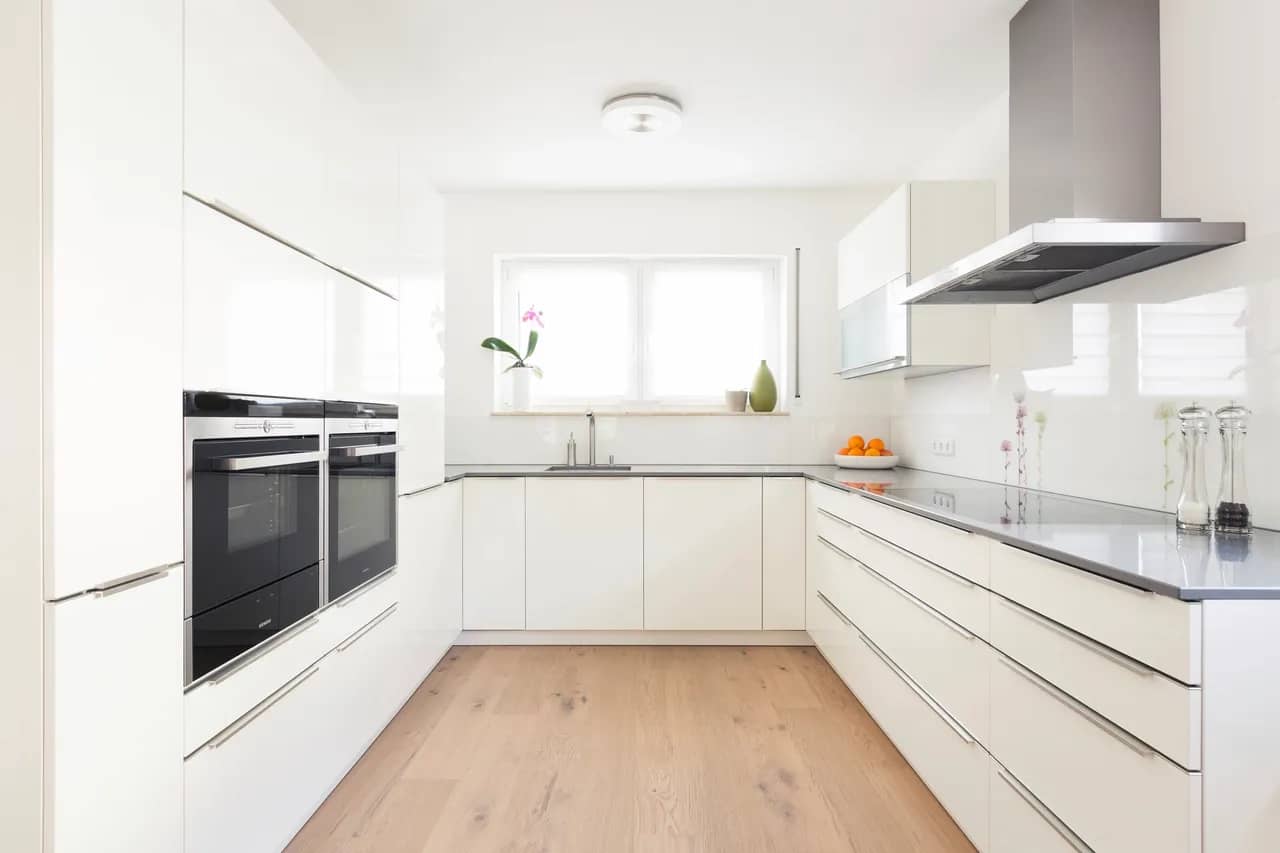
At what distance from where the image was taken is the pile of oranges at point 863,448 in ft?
12.6

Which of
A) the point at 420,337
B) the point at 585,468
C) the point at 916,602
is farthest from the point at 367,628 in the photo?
the point at 916,602

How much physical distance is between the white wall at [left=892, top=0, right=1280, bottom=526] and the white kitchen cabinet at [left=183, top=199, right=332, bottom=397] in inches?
94.1

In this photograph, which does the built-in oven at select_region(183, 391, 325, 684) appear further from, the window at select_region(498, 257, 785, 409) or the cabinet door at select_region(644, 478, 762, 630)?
the window at select_region(498, 257, 785, 409)

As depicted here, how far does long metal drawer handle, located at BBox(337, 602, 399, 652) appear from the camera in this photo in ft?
7.30

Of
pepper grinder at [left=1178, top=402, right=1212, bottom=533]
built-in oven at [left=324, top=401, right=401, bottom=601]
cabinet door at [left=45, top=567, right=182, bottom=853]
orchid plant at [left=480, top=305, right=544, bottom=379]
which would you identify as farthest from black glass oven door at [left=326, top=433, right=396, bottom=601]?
pepper grinder at [left=1178, top=402, right=1212, bottom=533]

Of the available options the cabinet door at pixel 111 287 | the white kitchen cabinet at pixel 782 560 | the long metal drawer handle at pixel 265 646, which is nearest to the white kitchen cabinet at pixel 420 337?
the long metal drawer handle at pixel 265 646

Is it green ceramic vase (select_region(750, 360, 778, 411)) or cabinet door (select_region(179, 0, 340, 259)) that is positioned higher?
cabinet door (select_region(179, 0, 340, 259))

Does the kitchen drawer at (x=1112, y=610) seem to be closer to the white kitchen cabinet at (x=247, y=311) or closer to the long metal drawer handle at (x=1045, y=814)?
the long metal drawer handle at (x=1045, y=814)

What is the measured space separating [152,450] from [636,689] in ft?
7.29

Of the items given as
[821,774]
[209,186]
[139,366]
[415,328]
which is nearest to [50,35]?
[209,186]

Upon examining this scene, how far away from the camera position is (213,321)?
1.54 m

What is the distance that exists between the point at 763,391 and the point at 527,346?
1.43 meters

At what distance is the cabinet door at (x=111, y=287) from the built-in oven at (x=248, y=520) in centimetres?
8

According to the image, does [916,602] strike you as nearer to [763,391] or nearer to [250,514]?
[250,514]
